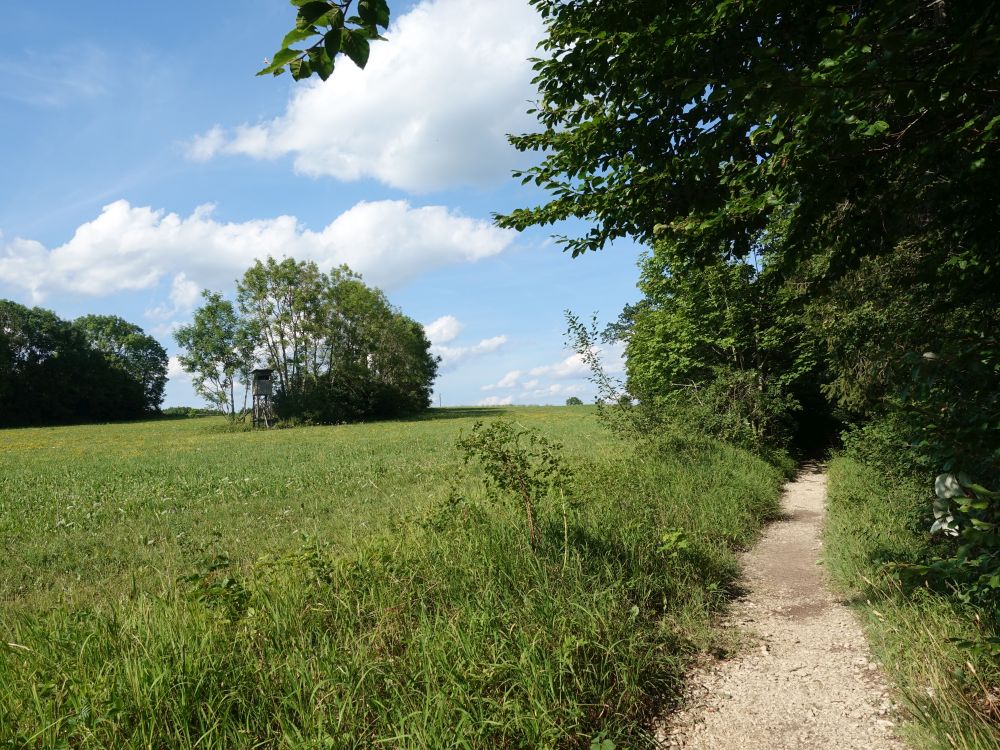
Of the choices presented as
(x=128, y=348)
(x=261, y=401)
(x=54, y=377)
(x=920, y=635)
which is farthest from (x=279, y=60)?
(x=128, y=348)

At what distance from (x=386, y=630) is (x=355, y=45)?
11.0ft

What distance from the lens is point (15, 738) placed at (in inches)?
105

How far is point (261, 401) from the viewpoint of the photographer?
4209cm

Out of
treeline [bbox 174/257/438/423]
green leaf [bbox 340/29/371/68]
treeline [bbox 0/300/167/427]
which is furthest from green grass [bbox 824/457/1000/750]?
treeline [bbox 0/300/167/427]

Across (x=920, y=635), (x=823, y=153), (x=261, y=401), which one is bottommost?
(x=920, y=635)

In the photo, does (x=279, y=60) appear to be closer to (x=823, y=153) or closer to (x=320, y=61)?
(x=320, y=61)

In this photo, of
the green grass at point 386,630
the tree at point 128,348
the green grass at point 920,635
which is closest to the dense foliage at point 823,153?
the green grass at point 920,635

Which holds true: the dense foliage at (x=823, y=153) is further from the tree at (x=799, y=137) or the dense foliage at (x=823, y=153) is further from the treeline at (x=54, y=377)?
the treeline at (x=54, y=377)

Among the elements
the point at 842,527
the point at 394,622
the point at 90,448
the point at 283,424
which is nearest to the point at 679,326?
the point at 842,527

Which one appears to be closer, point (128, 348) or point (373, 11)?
point (373, 11)

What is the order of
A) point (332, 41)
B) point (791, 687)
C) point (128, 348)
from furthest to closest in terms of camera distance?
point (128, 348), point (791, 687), point (332, 41)

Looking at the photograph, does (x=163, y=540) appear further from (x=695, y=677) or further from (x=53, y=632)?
(x=695, y=677)

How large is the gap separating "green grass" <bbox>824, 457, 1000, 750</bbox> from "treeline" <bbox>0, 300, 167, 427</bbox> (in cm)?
6724

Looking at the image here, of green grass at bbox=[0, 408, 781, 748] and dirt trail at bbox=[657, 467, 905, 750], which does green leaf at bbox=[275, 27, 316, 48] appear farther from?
dirt trail at bbox=[657, 467, 905, 750]
